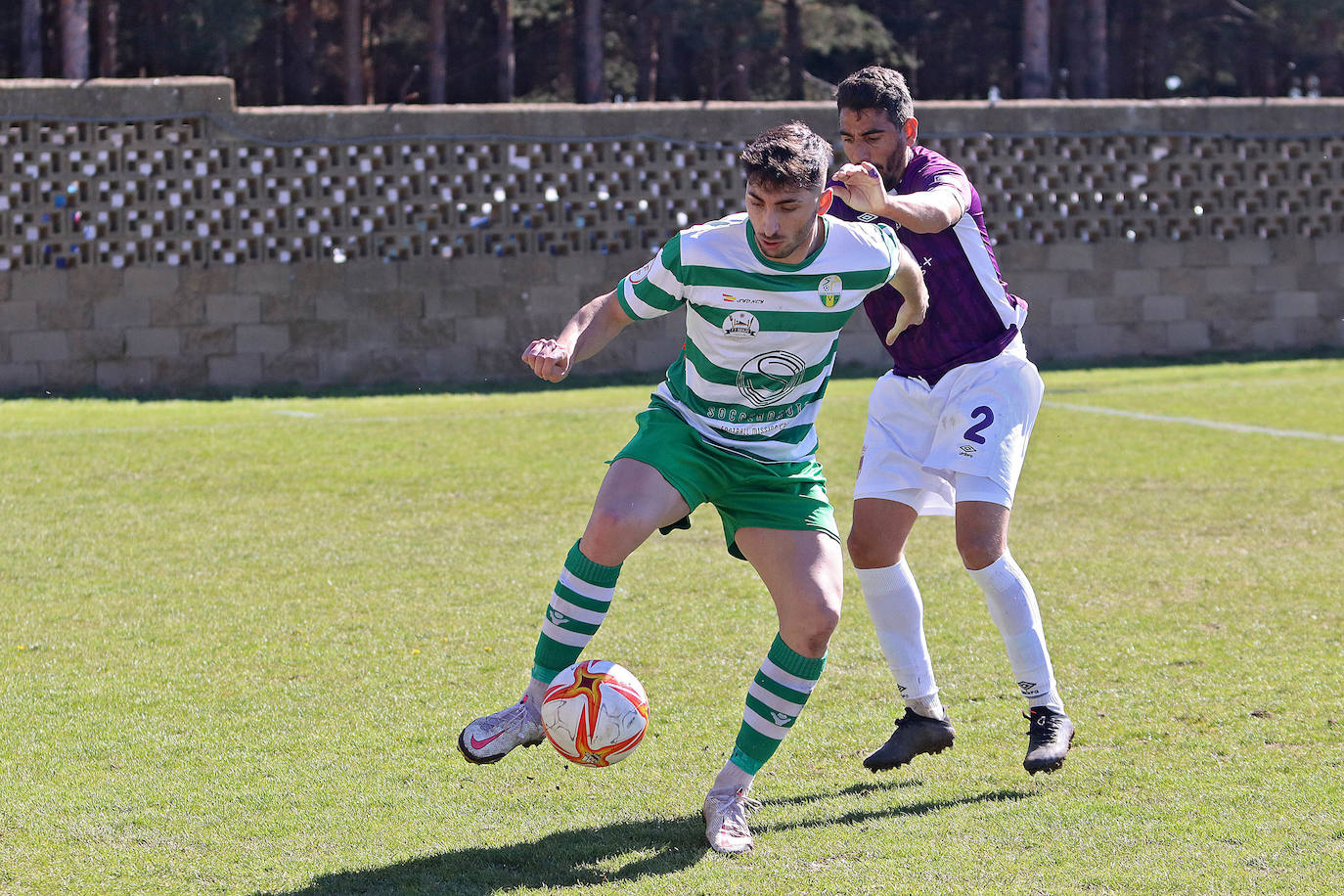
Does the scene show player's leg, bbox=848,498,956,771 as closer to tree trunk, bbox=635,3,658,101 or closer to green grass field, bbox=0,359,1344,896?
green grass field, bbox=0,359,1344,896

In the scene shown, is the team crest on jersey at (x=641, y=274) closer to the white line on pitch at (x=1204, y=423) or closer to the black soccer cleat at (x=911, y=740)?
the black soccer cleat at (x=911, y=740)

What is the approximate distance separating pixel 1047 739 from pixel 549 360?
1818 mm

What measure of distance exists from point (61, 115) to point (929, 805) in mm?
14060

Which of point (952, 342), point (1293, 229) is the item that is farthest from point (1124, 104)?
point (952, 342)

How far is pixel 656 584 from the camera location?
23.5 feet

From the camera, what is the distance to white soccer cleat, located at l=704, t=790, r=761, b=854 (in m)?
3.85

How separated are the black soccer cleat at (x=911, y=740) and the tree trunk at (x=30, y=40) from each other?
21.4 m

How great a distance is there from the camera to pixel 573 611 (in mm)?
4141

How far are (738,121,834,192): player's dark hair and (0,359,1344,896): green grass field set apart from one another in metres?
1.68

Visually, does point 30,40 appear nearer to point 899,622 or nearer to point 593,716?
point 899,622

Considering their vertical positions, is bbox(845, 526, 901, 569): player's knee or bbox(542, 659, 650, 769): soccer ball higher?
bbox(845, 526, 901, 569): player's knee

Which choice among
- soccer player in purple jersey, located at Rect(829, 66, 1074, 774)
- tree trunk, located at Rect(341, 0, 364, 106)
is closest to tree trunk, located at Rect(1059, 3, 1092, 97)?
tree trunk, located at Rect(341, 0, 364, 106)

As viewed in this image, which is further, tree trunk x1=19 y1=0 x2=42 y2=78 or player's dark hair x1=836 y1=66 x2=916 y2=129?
tree trunk x1=19 y1=0 x2=42 y2=78

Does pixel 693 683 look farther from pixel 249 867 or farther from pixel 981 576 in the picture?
pixel 249 867
